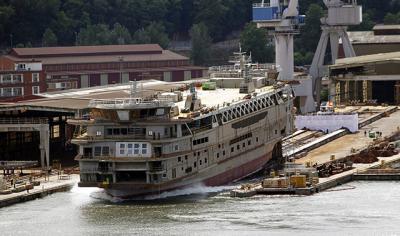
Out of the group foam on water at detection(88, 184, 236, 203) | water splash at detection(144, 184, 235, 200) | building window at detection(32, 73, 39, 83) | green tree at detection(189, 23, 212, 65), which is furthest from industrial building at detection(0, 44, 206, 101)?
foam on water at detection(88, 184, 236, 203)

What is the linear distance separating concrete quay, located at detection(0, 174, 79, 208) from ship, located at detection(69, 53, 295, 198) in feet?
8.90

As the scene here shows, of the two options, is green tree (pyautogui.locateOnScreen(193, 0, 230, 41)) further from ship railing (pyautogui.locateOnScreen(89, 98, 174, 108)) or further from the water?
ship railing (pyautogui.locateOnScreen(89, 98, 174, 108))

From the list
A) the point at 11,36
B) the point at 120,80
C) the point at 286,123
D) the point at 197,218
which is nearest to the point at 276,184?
the point at 197,218

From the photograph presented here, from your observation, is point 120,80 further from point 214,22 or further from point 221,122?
point 221,122

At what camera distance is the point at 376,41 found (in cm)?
12800

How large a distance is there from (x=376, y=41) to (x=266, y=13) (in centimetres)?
1443

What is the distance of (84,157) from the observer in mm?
71250

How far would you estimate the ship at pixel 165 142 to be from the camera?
7050 cm

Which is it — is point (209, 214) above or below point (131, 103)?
below

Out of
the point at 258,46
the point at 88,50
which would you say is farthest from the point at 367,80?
the point at 258,46

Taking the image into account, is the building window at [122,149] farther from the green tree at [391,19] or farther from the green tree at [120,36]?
the green tree at [391,19]

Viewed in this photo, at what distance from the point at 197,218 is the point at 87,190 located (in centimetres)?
983

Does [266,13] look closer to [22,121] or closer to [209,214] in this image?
[22,121]

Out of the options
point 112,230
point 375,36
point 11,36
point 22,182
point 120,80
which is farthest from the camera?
point 11,36
